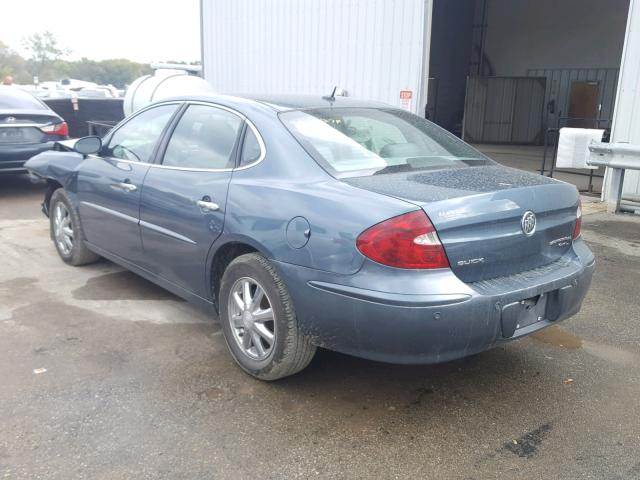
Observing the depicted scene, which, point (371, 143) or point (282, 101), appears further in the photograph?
point (282, 101)

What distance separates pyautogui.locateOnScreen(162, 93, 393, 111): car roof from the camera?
146 inches

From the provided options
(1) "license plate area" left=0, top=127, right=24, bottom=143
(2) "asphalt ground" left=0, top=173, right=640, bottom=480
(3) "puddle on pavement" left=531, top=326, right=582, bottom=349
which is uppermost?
(1) "license plate area" left=0, top=127, right=24, bottom=143

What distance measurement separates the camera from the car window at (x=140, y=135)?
4.26m

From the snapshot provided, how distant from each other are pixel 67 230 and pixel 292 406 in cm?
314

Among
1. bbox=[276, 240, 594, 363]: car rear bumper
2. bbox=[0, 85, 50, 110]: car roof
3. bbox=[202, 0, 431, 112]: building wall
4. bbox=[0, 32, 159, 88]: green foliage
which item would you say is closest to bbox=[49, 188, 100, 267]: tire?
bbox=[276, 240, 594, 363]: car rear bumper

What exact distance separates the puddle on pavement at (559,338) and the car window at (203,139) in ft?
7.51

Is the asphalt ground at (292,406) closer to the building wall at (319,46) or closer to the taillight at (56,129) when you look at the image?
the taillight at (56,129)

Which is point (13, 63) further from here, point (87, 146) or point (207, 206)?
point (207, 206)

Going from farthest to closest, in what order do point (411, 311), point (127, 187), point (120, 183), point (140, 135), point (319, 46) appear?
point (319, 46)
point (140, 135)
point (120, 183)
point (127, 187)
point (411, 311)

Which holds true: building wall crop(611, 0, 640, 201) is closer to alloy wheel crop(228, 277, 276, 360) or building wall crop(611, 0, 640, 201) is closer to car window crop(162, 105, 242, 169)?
car window crop(162, 105, 242, 169)

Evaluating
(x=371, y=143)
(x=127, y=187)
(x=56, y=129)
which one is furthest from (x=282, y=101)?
(x=56, y=129)

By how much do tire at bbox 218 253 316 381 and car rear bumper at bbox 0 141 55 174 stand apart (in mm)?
6111

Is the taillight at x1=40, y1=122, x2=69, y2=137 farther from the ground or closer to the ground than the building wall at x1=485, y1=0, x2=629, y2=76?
closer to the ground

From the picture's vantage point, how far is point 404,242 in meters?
2.71
